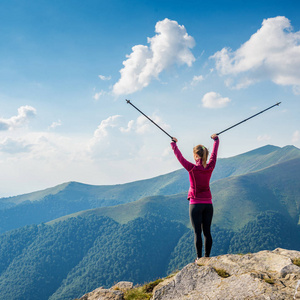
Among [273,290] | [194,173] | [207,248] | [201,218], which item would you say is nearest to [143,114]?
[194,173]

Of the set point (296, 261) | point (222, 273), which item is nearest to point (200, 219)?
point (222, 273)

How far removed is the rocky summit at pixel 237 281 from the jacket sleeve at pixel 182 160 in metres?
2.71

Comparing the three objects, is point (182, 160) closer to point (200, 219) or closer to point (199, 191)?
point (199, 191)

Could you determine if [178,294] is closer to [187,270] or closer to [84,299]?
[187,270]

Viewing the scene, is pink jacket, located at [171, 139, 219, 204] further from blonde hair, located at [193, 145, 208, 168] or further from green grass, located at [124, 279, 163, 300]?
green grass, located at [124, 279, 163, 300]

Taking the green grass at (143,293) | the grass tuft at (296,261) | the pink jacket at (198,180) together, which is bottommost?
the grass tuft at (296,261)

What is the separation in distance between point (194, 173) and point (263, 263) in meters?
3.24

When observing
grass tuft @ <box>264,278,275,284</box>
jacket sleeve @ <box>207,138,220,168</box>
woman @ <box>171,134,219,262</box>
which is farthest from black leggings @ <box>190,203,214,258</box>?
grass tuft @ <box>264,278,275,284</box>

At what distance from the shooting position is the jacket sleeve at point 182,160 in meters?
7.92

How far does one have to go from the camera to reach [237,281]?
625 cm

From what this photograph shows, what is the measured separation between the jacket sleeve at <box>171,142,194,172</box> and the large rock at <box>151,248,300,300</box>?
2712mm

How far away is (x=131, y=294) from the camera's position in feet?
24.7

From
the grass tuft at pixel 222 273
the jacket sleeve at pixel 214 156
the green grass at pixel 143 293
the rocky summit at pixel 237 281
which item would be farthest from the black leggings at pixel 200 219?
the green grass at pixel 143 293

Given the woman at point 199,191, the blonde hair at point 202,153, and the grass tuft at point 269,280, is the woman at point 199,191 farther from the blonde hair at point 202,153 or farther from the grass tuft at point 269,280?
the grass tuft at point 269,280
